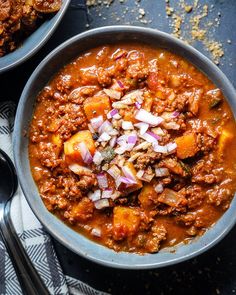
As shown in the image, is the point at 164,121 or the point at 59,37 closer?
the point at 164,121

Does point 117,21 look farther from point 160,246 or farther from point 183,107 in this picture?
point 160,246

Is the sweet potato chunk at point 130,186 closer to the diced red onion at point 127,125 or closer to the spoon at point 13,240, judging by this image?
the diced red onion at point 127,125

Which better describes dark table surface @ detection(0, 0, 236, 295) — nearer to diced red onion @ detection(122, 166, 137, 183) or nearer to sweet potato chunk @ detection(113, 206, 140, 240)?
sweet potato chunk @ detection(113, 206, 140, 240)

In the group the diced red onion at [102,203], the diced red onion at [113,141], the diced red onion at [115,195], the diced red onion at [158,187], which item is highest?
the diced red onion at [113,141]

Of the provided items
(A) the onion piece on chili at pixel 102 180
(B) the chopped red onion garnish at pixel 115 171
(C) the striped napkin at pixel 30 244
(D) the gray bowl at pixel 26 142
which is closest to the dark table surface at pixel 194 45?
(C) the striped napkin at pixel 30 244

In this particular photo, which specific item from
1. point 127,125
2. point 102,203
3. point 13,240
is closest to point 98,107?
point 127,125

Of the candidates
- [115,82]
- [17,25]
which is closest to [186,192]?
[115,82]

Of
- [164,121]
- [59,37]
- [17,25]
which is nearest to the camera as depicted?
[164,121]
